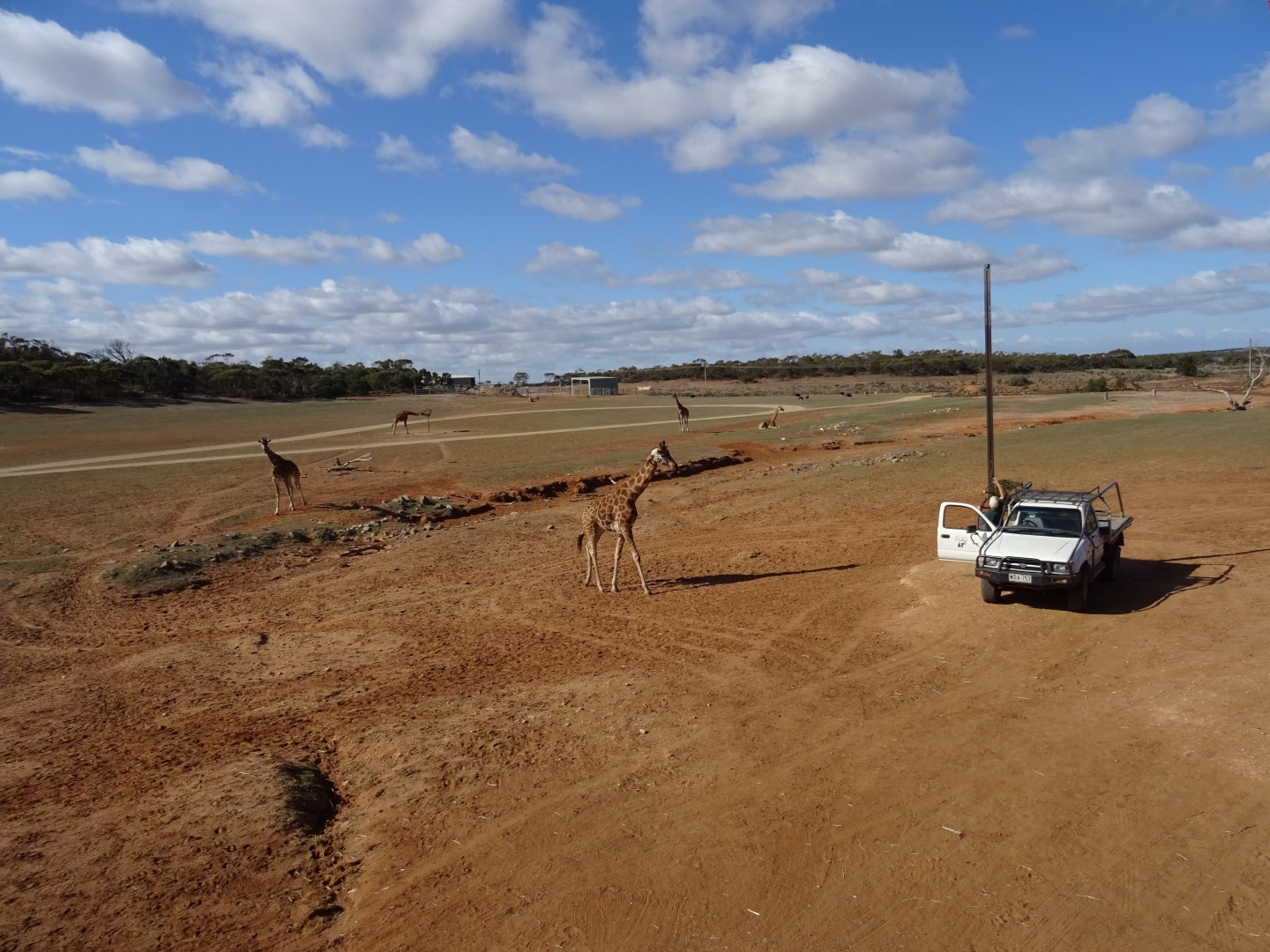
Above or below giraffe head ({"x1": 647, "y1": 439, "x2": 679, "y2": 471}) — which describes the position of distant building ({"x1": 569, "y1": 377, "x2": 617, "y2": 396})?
above

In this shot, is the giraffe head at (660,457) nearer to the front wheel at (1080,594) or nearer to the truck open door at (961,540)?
the truck open door at (961,540)

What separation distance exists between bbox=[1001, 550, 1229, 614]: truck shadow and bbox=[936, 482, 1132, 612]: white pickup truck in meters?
0.27

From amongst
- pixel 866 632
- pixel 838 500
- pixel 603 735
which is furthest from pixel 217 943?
pixel 838 500

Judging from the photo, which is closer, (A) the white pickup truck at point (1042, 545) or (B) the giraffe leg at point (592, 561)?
(A) the white pickup truck at point (1042, 545)

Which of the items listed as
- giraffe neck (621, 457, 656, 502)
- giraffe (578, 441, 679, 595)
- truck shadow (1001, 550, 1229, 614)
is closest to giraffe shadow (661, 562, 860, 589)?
giraffe (578, 441, 679, 595)

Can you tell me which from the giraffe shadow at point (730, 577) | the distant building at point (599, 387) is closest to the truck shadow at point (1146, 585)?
the giraffe shadow at point (730, 577)

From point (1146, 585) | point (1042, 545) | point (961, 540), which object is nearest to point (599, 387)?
point (961, 540)

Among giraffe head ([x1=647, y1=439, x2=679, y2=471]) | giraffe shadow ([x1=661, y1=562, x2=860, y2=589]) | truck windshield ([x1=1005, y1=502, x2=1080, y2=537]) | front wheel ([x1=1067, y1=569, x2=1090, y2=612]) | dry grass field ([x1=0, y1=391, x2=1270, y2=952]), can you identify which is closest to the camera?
dry grass field ([x1=0, y1=391, x2=1270, y2=952])

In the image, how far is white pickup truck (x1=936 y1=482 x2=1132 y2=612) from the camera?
40.4ft

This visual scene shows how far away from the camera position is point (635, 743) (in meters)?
8.98

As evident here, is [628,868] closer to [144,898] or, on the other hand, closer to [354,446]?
[144,898]

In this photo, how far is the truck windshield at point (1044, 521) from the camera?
1319cm

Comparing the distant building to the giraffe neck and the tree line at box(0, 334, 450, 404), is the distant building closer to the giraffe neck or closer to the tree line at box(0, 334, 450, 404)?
the tree line at box(0, 334, 450, 404)

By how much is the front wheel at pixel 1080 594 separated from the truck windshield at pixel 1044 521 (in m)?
0.72
